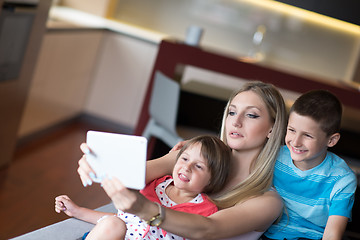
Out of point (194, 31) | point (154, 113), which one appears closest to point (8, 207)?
point (154, 113)

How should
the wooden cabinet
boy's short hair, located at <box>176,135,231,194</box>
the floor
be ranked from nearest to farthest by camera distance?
boy's short hair, located at <box>176,135,231,194</box> → the floor → the wooden cabinet

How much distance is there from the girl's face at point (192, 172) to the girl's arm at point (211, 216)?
0.12m

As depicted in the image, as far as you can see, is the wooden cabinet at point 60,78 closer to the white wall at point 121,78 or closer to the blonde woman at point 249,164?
the white wall at point 121,78

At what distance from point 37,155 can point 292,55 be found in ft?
8.93

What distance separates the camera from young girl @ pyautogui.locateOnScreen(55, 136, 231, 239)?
1386 mm

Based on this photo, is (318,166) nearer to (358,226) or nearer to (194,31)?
(358,226)

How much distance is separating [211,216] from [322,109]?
428 mm

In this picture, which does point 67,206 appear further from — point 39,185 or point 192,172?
point 39,185

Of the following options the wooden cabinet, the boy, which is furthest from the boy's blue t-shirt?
the wooden cabinet

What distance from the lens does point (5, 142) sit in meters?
3.40

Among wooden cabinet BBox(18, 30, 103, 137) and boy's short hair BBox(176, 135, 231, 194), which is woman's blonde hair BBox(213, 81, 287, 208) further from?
wooden cabinet BBox(18, 30, 103, 137)

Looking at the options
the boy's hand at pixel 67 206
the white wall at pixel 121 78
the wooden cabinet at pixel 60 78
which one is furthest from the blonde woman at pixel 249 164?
the white wall at pixel 121 78

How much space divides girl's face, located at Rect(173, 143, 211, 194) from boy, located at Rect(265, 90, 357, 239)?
230 mm

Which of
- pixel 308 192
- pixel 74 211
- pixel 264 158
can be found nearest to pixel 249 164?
pixel 264 158
